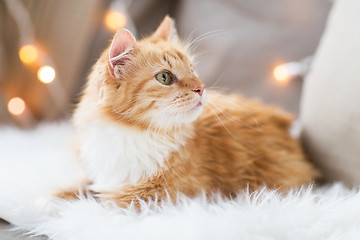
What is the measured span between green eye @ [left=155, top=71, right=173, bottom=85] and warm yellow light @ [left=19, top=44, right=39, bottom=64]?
849mm

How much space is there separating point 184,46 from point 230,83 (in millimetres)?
517

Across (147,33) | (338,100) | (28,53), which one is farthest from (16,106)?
(338,100)

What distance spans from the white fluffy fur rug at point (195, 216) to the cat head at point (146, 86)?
213 mm

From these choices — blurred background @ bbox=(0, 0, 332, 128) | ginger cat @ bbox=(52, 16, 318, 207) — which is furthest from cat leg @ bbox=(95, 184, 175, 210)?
blurred background @ bbox=(0, 0, 332, 128)

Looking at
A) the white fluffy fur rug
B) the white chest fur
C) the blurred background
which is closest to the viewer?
the white fluffy fur rug

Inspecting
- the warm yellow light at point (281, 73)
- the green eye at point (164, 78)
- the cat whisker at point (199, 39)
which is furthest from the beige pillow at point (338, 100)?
the green eye at point (164, 78)

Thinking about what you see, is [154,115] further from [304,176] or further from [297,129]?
[297,129]

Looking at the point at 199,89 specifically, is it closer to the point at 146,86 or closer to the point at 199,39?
the point at 146,86

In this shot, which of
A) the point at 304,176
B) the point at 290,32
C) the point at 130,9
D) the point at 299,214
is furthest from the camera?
the point at 130,9

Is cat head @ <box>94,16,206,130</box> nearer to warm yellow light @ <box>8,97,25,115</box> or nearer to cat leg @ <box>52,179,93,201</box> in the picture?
cat leg @ <box>52,179,93,201</box>

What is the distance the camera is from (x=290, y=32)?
1.28 metres

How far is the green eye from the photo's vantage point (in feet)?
2.51

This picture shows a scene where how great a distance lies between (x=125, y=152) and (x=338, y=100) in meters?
0.58

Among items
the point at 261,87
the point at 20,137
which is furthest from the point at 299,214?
the point at 20,137
